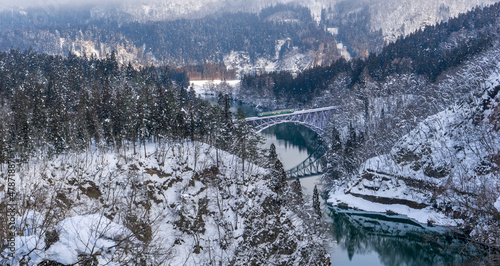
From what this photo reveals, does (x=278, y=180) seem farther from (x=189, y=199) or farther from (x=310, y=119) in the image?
(x=310, y=119)

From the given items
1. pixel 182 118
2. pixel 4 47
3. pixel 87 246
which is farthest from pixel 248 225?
pixel 4 47

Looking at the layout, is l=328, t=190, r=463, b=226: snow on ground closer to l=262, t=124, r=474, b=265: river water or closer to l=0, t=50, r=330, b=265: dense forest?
l=262, t=124, r=474, b=265: river water

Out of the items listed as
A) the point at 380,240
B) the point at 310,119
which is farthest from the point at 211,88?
the point at 380,240

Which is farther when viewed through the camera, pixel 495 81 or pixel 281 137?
pixel 281 137

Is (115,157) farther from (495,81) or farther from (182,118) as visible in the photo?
(495,81)

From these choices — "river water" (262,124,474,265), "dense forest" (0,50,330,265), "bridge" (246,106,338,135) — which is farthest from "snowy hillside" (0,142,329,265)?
"bridge" (246,106,338,135)

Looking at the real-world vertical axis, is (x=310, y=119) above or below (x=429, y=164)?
above

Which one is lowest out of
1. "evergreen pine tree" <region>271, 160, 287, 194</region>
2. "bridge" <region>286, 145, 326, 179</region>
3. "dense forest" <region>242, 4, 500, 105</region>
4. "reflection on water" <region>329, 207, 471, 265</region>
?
"reflection on water" <region>329, 207, 471, 265</region>
